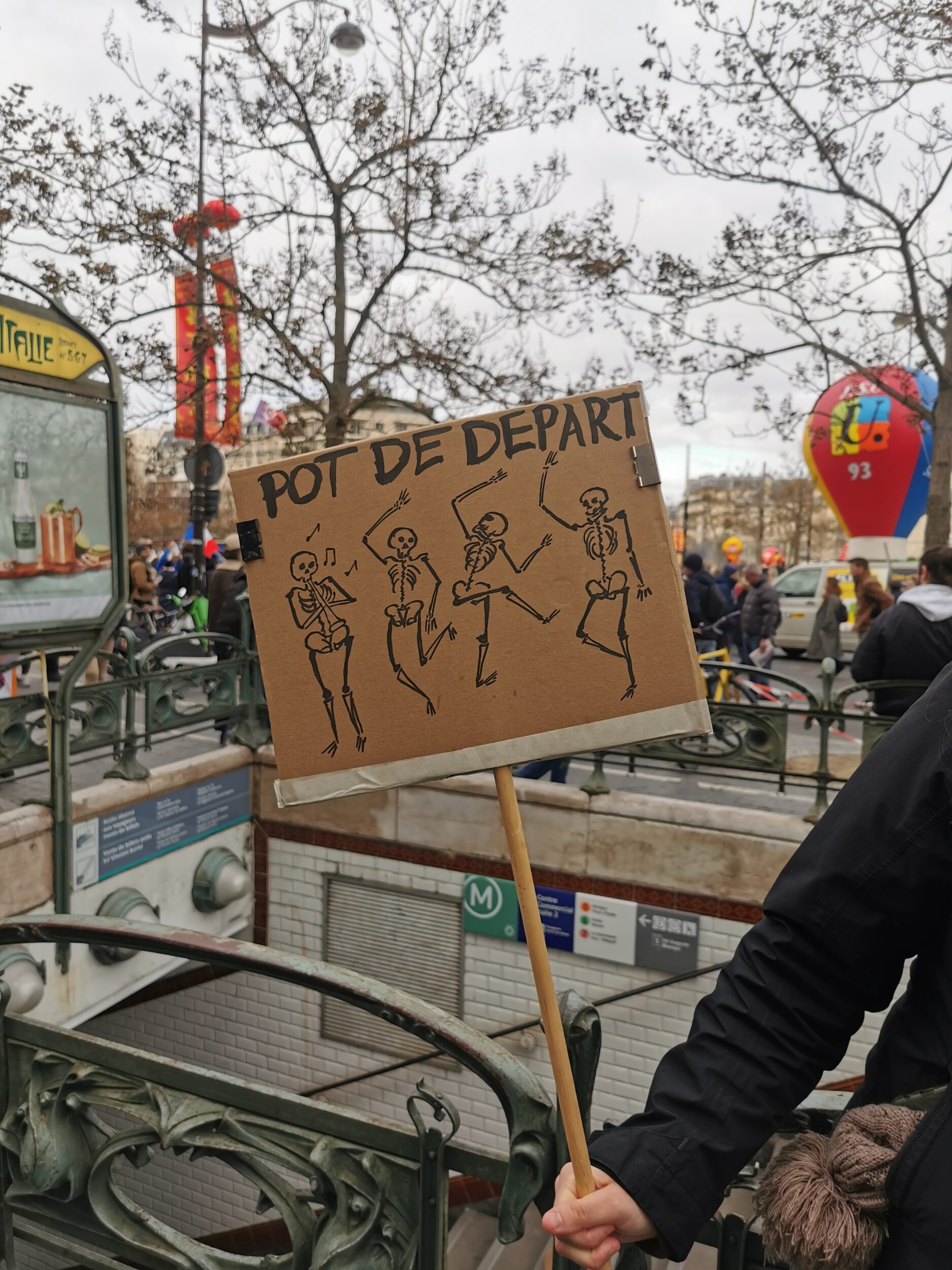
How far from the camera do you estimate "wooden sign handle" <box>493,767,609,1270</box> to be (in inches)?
50.1

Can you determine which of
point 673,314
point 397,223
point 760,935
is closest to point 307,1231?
point 760,935

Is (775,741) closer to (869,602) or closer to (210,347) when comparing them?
(869,602)

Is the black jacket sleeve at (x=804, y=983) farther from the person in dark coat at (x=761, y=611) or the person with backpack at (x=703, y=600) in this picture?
the person in dark coat at (x=761, y=611)


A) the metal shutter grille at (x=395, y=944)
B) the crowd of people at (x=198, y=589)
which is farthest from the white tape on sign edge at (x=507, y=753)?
the metal shutter grille at (x=395, y=944)

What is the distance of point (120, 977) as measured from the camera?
786 centimetres

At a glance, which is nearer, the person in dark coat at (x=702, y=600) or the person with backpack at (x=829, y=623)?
the person in dark coat at (x=702, y=600)

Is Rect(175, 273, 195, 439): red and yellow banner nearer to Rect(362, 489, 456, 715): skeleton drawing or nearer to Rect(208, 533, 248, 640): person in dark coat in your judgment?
Rect(208, 533, 248, 640): person in dark coat

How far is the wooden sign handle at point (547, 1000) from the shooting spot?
4.18ft

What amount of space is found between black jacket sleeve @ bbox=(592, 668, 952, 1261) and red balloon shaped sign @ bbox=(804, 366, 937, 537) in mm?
22231

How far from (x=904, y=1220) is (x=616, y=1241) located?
34 centimetres

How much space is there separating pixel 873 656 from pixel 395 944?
5.19 meters

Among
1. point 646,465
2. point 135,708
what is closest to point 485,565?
point 646,465

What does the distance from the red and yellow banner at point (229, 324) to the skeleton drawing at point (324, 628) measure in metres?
10.1

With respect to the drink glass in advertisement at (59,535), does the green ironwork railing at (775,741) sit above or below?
below
